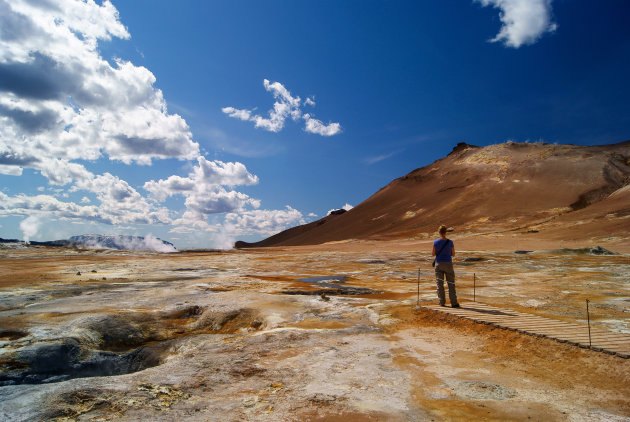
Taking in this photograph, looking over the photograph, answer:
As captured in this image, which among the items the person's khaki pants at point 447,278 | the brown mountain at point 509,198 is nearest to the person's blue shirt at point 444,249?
the person's khaki pants at point 447,278

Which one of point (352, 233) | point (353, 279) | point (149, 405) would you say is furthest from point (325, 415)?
point (352, 233)

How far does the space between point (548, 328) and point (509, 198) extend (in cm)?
5952

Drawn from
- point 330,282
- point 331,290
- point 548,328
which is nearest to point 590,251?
point 330,282

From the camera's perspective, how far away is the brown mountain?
43875mm

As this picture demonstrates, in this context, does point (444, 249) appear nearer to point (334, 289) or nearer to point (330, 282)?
point (334, 289)

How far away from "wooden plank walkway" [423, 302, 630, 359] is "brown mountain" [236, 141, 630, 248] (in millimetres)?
35975

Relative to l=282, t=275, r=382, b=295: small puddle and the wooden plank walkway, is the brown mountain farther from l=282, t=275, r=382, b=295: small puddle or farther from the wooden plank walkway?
the wooden plank walkway

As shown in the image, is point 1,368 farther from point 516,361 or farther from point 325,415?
point 516,361

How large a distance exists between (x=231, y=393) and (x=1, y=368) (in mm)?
3635

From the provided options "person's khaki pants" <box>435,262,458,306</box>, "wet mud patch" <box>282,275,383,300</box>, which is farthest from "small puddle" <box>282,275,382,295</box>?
"person's khaki pants" <box>435,262,458,306</box>

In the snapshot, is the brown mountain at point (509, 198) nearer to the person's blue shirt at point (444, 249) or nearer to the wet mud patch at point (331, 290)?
the wet mud patch at point (331, 290)

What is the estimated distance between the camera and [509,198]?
2298 inches

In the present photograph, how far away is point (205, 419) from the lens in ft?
11.1

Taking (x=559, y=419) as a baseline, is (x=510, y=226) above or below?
above
